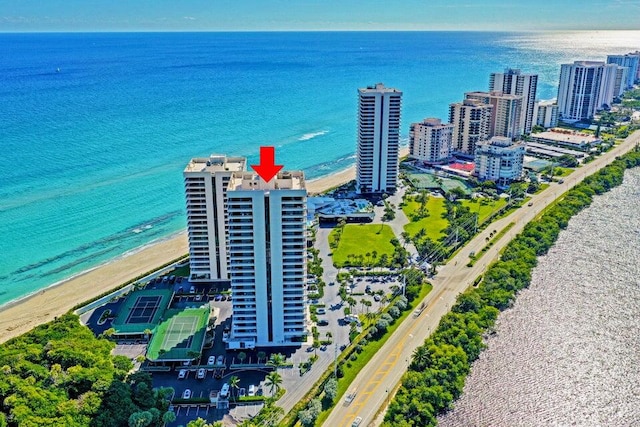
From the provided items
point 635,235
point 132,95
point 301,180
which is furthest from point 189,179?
point 132,95

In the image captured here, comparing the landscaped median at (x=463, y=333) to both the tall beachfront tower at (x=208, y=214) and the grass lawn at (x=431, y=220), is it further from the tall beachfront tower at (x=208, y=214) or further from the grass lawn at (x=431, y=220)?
the tall beachfront tower at (x=208, y=214)

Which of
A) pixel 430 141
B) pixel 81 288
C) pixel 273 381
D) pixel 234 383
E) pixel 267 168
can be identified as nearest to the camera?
pixel 234 383

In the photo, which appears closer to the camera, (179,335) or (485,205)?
(179,335)

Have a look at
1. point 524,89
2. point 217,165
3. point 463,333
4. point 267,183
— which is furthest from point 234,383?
point 524,89

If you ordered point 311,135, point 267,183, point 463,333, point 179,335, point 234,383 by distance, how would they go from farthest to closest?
point 311,135
point 179,335
point 463,333
point 267,183
point 234,383

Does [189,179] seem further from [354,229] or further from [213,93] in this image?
[213,93]

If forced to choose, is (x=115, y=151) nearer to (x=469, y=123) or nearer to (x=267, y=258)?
(x=469, y=123)
